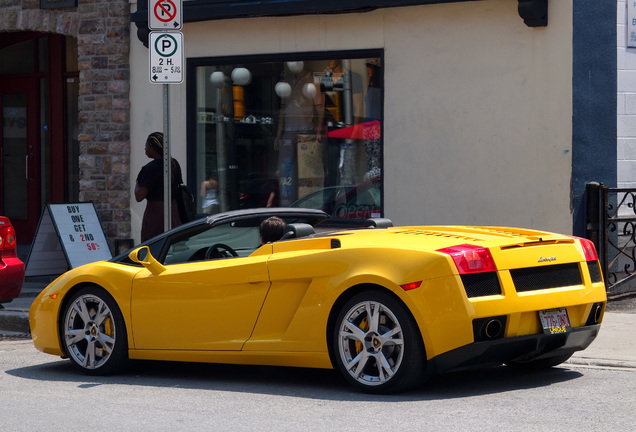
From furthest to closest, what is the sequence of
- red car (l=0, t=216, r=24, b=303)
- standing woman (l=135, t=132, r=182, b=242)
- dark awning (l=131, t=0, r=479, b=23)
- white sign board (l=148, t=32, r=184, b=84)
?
dark awning (l=131, t=0, r=479, b=23)
standing woman (l=135, t=132, r=182, b=242)
red car (l=0, t=216, r=24, b=303)
white sign board (l=148, t=32, r=184, b=84)

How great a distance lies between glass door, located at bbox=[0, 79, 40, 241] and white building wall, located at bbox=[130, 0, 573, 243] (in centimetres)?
529

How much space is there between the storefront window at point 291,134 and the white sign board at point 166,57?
338 cm

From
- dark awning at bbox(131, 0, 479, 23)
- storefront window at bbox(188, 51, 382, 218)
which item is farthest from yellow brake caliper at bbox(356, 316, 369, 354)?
dark awning at bbox(131, 0, 479, 23)

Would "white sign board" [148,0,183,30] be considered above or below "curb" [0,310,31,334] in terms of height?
above

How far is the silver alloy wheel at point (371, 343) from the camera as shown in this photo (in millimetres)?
6453

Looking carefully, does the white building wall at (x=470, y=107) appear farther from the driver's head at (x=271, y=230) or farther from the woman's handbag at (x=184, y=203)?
the driver's head at (x=271, y=230)

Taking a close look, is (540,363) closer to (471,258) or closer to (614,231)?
(471,258)

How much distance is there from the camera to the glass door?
15992mm

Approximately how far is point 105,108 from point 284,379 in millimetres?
7345

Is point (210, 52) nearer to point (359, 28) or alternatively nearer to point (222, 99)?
point (222, 99)

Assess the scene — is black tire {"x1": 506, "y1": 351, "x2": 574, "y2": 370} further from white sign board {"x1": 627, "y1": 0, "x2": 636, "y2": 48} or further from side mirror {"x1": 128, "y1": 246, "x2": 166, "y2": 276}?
white sign board {"x1": 627, "y1": 0, "x2": 636, "y2": 48}

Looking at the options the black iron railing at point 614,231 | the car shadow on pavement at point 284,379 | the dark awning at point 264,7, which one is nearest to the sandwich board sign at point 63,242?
the dark awning at point 264,7

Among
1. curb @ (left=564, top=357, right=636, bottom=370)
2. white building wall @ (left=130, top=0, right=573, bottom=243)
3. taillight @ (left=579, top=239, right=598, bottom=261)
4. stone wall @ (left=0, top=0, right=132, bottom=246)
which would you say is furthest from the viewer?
stone wall @ (left=0, top=0, right=132, bottom=246)

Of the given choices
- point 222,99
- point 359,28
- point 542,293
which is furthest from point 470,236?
point 222,99
